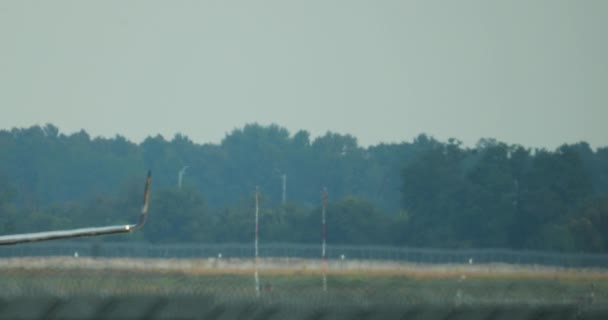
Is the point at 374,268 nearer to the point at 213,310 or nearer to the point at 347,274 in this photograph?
the point at 347,274

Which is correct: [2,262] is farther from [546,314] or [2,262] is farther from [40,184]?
[40,184]

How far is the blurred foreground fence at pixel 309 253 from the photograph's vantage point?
49344 mm

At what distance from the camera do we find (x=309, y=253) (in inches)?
2281

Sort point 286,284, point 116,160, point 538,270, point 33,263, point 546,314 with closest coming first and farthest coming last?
point 546,314
point 33,263
point 286,284
point 538,270
point 116,160

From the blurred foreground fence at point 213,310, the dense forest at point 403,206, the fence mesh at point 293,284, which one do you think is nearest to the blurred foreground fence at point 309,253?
the fence mesh at point 293,284

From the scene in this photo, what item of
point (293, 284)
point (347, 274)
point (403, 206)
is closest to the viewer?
point (293, 284)

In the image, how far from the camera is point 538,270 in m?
48.0

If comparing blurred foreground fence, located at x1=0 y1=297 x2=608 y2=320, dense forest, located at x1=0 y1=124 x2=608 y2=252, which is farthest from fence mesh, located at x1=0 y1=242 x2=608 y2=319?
dense forest, located at x1=0 y1=124 x2=608 y2=252

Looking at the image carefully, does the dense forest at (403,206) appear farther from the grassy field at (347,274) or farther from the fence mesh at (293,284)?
the grassy field at (347,274)

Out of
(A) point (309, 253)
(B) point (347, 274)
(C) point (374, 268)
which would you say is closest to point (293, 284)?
(B) point (347, 274)

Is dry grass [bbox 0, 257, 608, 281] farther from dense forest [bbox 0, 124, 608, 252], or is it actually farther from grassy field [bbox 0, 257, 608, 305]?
dense forest [bbox 0, 124, 608, 252]

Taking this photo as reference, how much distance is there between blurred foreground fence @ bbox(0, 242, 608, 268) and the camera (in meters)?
49.3

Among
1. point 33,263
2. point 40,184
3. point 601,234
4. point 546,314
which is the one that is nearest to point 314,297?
point 546,314

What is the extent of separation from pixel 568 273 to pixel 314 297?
109 ft
